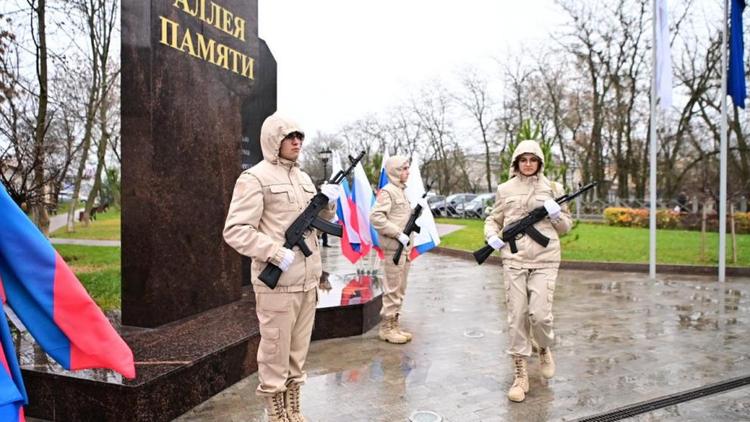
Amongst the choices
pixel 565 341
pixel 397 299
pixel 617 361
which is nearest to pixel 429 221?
pixel 397 299

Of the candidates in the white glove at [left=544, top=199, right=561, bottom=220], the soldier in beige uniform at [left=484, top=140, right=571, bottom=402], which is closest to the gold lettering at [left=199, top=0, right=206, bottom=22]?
the soldier in beige uniform at [left=484, top=140, right=571, bottom=402]

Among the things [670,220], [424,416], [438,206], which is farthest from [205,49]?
[438,206]

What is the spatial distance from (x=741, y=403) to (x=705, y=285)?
6.52 metres

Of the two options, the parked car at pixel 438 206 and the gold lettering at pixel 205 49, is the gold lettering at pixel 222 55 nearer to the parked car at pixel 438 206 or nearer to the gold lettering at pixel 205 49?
the gold lettering at pixel 205 49

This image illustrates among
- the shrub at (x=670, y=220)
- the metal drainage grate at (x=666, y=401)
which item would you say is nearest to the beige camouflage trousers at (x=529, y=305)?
the metal drainage grate at (x=666, y=401)

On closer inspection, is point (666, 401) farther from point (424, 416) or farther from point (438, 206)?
point (438, 206)

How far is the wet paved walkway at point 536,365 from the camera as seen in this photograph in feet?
13.4

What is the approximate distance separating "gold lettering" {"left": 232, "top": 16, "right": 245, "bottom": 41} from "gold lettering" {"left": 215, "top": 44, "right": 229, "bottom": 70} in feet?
1.13

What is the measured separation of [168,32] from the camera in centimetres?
545

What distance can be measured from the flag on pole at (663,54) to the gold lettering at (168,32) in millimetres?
8996

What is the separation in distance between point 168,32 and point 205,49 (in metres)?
0.60

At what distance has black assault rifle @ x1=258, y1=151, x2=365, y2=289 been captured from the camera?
334cm

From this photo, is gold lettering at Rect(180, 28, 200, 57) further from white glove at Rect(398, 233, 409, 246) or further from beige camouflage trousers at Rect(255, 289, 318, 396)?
beige camouflage trousers at Rect(255, 289, 318, 396)

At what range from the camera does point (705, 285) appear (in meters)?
9.80
